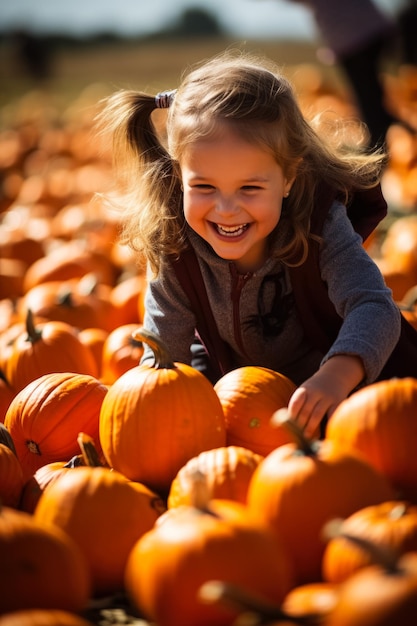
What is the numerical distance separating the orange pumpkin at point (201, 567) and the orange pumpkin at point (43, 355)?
4.92ft

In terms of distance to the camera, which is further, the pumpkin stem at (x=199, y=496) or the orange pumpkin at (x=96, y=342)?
the orange pumpkin at (x=96, y=342)

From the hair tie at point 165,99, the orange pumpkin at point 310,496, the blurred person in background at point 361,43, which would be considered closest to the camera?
the orange pumpkin at point 310,496

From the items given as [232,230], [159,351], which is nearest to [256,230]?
[232,230]

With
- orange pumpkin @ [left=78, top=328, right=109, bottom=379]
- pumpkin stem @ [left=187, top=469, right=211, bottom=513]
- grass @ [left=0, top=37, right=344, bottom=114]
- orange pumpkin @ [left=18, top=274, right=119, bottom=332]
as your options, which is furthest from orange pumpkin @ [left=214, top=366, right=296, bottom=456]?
grass @ [left=0, top=37, right=344, bottom=114]

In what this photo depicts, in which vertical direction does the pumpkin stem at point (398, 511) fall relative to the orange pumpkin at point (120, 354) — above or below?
above

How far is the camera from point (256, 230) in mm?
2457

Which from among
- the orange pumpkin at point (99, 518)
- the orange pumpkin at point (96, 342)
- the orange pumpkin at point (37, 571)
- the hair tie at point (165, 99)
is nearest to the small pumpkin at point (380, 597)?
the orange pumpkin at point (37, 571)

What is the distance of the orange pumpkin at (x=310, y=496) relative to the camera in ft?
5.51

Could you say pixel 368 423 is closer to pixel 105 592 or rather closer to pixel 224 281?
pixel 105 592

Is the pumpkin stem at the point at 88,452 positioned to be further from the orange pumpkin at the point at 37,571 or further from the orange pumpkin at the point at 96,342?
the orange pumpkin at the point at 96,342

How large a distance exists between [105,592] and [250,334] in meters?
1.12

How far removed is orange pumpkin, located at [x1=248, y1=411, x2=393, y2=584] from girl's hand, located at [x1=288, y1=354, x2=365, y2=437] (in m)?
0.37

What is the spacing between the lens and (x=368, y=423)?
1902 millimetres

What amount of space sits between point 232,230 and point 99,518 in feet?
3.19
